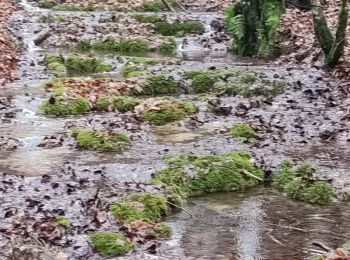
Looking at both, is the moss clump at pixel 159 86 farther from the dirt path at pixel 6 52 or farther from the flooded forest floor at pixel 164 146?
the dirt path at pixel 6 52

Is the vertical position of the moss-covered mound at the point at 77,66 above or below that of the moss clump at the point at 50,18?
below

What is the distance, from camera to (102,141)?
8953 millimetres

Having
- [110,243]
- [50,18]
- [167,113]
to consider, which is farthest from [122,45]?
[110,243]

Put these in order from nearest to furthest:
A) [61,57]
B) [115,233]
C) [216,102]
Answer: [115,233] → [216,102] → [61,57]

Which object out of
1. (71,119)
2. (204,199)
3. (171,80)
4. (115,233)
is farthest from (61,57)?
(115,233)

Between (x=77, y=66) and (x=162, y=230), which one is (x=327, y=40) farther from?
(x=162, y=230)

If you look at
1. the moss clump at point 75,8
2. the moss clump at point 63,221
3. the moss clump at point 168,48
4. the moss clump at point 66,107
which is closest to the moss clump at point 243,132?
the moss clump at point 66,107

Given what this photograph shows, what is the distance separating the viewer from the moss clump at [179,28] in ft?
66.7

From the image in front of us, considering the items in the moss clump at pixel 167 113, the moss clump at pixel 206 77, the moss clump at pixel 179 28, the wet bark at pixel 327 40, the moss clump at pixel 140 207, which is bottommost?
the moss clump at pixel 140 207

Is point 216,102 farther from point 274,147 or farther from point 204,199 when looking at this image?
point 204,199

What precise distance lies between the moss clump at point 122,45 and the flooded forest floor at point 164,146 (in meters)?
0.05

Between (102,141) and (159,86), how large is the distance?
3.83m

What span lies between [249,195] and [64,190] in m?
2.05

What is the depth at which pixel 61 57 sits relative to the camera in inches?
609
